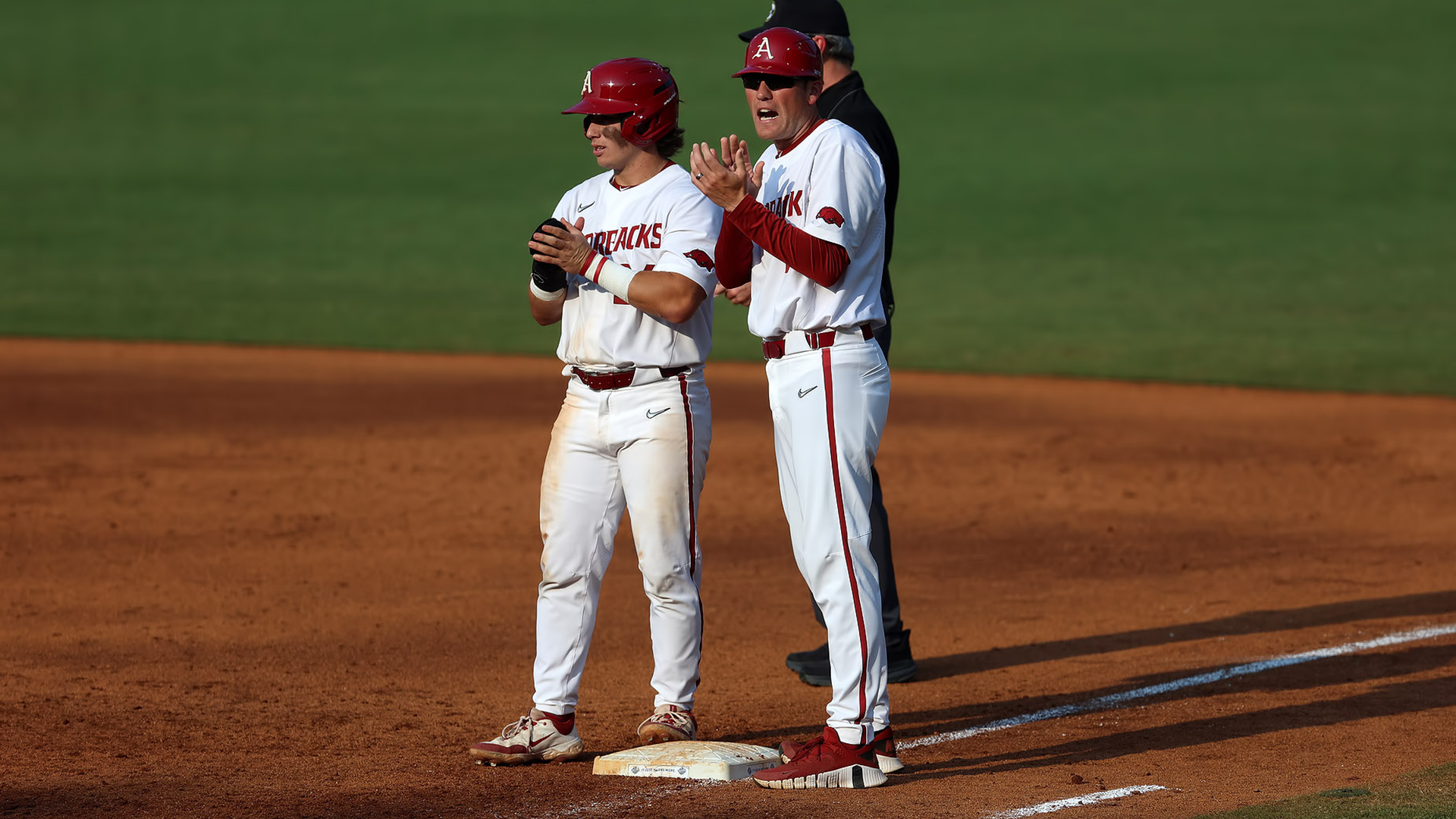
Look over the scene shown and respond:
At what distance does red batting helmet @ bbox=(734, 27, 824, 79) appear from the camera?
469 cm

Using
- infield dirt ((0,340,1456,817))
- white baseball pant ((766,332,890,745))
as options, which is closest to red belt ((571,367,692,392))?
white baseball pant ((766,332,890,745))

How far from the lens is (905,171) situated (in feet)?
90.2

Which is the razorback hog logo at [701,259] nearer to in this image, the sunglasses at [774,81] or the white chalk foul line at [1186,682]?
the sunglasses at [774,81]

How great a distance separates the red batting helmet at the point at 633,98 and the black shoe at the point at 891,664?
2270mm

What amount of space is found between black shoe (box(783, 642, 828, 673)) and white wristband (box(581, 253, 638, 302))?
2.00 m

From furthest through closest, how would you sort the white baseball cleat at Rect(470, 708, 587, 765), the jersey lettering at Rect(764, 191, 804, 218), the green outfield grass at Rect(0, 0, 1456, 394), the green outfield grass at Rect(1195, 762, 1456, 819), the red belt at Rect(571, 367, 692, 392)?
the green outfield grass at Rect(0, 0, 1456, 394) → the red belt at Rect(571, 367, 692, 392) → the white baseball cleat at Rect(470, 708, 587, 765) → the jersey lettering at Rect(764, 191, 804, 218) → the green outfield grass at Rect(1195, 762, 1456, 819)

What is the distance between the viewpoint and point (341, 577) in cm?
797

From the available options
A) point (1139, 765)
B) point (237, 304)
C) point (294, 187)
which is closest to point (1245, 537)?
point (1139, 765)

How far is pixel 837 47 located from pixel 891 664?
2423mm

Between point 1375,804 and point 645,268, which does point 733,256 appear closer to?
point 645,268

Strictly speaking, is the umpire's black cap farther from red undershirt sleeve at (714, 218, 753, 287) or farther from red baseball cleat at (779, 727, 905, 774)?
red baseball cleat at (779, 727, 905, 774)

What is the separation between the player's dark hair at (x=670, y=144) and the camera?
5.26m

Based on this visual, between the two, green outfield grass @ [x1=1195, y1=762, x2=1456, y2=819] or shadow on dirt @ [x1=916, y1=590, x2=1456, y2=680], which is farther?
shadow on dirt @ [x1=916, y1=590, x2=1456, y2=680]

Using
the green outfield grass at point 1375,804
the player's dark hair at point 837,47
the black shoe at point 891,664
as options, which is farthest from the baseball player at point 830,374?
the black shoe at point 891,664
